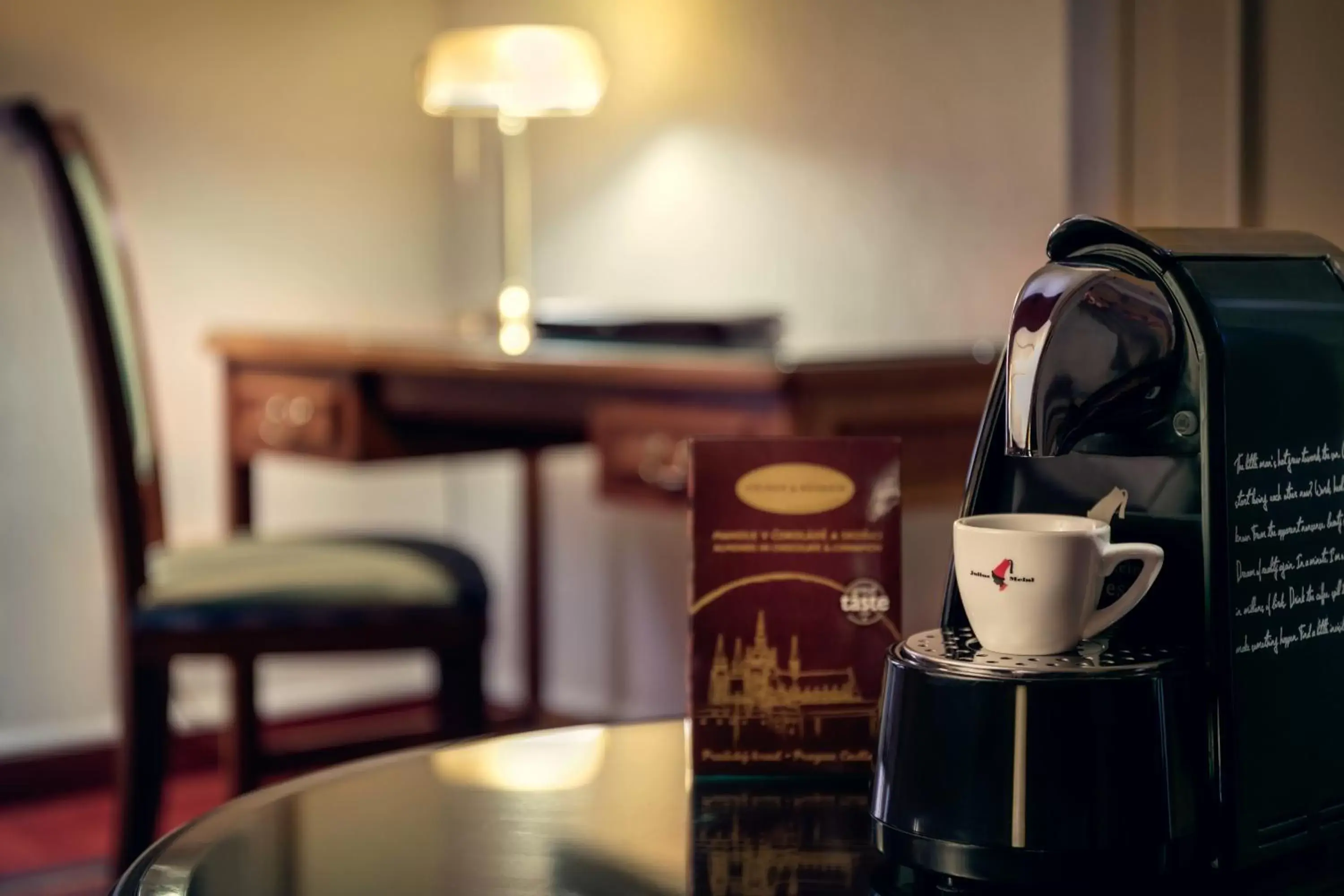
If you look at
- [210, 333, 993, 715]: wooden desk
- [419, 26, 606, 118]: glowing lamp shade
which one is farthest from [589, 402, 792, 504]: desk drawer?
[419, 26, 606, 118]: glowing lamp shade

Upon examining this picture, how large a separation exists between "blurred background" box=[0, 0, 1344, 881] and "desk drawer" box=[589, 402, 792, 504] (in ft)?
0.38

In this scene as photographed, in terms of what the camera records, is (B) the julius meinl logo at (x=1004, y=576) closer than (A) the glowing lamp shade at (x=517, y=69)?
Yes

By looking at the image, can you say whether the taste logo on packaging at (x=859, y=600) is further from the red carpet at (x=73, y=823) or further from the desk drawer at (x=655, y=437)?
the red carpet at (x=73, y=823)

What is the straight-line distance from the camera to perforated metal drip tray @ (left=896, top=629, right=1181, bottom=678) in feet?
2.34

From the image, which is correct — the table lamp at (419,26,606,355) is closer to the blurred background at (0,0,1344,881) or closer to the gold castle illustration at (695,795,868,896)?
the blurred background at (0,0,1344,881)

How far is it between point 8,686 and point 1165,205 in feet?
7.69

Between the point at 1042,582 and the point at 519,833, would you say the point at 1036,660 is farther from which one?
the point at 519,833

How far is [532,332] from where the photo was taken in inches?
103

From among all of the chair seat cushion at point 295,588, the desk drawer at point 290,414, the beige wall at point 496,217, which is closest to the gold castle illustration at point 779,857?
the chair seat cushion at point 295,588

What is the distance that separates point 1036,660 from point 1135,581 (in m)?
0.06

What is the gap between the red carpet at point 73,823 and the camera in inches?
108

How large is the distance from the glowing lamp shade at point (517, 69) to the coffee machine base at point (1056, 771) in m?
2.26

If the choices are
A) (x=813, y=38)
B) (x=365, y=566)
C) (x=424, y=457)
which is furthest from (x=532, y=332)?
(x=813, y=38)

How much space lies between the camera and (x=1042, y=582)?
73 centimetres
